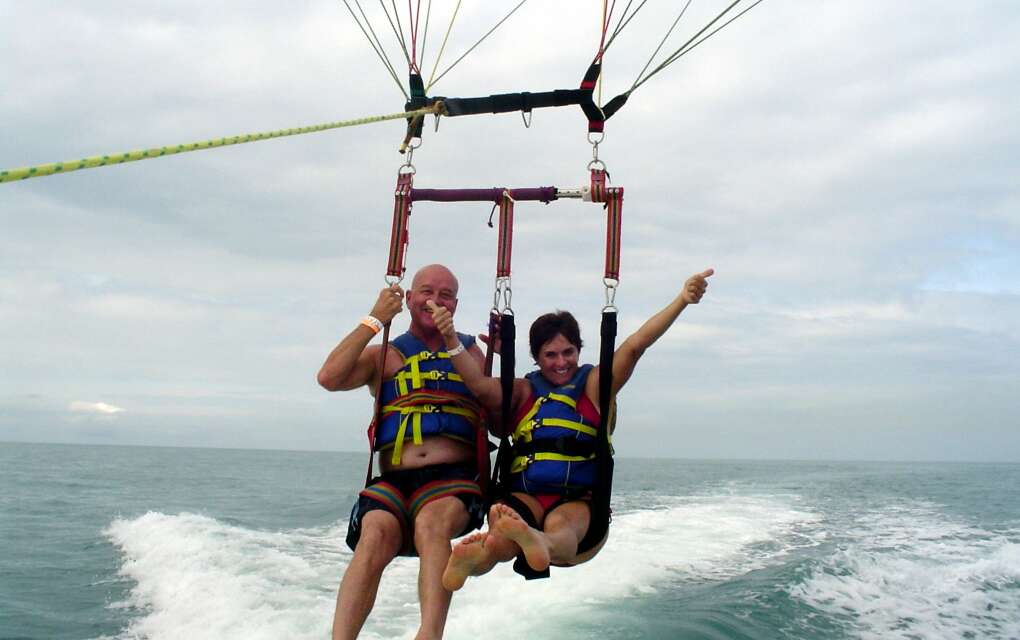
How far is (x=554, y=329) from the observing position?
14.9 ft

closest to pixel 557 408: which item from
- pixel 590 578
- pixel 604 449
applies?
pixel 604 449

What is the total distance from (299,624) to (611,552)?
19.3ft

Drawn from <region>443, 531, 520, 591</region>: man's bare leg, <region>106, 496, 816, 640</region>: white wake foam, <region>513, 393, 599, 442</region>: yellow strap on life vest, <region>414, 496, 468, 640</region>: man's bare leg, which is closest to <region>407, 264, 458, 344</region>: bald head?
<region>513, 393, 599, 442</region>: yellow strap on life vest

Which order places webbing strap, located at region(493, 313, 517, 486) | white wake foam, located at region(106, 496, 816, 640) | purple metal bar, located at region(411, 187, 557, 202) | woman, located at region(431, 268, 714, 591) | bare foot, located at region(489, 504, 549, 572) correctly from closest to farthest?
bare foot, located at region(489, 504, 549, 572)
woman, located at region(431, 268, 714, 591)
webbing strap, located at region(493, 313, 517, 486)
purple metal bar, located at region(411, 187, 557, 202)
white wake foam, located at region(106, 496, 816, 640)

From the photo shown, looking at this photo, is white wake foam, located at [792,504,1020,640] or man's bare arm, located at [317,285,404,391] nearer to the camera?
man's bare arm, located at [317,285,404,391]

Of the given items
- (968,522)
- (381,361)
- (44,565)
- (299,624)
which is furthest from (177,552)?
(968,522)

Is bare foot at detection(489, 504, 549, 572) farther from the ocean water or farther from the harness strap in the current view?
the ocean water

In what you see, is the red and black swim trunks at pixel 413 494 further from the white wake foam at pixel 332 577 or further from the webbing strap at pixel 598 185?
the white wake foam at pixel 332 577

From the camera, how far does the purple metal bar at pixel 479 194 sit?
475 centimetres

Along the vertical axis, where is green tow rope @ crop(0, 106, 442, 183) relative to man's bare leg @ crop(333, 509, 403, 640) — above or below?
above

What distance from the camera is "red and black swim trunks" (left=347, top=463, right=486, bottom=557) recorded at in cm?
412

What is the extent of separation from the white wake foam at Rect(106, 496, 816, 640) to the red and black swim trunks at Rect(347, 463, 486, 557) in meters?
5.73

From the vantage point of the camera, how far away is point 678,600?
1129cm

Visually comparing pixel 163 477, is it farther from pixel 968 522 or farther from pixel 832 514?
pixel 968 522
